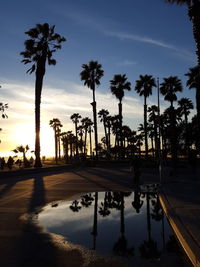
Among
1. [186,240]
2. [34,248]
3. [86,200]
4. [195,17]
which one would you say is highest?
[195,17]

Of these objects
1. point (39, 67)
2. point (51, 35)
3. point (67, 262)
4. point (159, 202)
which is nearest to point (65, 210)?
point (159, 202)

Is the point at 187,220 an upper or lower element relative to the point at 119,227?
upper

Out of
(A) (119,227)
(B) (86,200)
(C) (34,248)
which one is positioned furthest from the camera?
(B) (86,200)

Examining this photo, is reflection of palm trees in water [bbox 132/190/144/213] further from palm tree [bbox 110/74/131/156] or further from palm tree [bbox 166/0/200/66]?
palm tree [bbox 110/74/131/156]

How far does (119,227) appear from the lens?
820cm

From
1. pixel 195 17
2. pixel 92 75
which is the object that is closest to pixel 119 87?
pixel 92 75

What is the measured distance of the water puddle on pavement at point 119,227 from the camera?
19.3 ft

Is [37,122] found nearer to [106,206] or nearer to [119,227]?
[106,206]

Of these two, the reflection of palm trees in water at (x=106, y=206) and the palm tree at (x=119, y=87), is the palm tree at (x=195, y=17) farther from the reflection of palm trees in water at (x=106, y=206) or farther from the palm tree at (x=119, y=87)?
the palm tree at (x=119, y=87)

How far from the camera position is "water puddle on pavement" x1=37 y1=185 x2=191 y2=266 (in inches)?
232

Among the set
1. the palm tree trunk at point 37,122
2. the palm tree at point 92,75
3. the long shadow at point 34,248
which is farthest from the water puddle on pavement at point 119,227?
the palm tree at point 92,75

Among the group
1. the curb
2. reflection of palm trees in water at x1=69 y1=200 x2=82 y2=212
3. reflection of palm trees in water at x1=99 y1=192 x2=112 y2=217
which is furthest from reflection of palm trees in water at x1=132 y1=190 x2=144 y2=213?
the curb

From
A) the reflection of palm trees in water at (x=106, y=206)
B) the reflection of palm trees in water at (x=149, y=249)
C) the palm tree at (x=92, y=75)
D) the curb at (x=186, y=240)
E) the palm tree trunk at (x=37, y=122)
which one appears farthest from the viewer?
the palm tree at (x=92, y=75)

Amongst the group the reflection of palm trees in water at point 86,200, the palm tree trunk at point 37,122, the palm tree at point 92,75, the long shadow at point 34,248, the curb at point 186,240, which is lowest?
the reflection of palm trees in water at point 86,200
